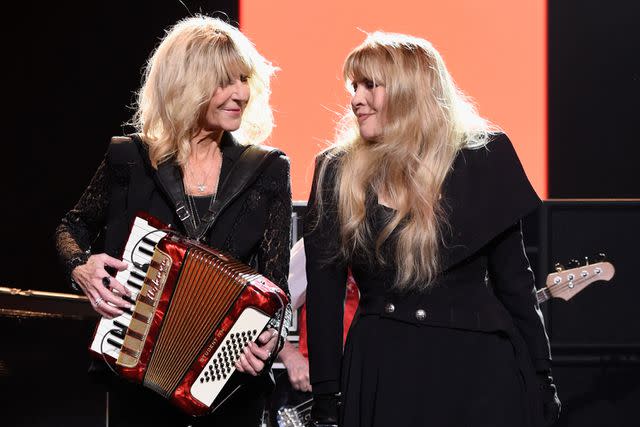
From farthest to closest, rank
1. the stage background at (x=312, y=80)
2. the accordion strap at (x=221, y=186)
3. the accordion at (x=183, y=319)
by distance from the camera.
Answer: the stage background at (x=312, y=80), the accordion strap at (x=221, y=186), the accordion at (x=183, y=319)

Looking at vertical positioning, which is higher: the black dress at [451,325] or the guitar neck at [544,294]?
the black dress at [451,325]

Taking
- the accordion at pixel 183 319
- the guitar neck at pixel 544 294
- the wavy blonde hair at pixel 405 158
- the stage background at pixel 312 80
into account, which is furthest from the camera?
the stage background at pixel 312 80

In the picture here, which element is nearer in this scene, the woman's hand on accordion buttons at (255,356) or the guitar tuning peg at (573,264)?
the woman's hand on accordion buttons at (255,356)

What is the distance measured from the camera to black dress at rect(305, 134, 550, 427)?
2467 mm

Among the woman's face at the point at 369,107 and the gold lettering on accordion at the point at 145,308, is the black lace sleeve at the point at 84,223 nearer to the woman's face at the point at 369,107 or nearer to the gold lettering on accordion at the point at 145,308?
the gold lettering on accordion at the point at 145,308

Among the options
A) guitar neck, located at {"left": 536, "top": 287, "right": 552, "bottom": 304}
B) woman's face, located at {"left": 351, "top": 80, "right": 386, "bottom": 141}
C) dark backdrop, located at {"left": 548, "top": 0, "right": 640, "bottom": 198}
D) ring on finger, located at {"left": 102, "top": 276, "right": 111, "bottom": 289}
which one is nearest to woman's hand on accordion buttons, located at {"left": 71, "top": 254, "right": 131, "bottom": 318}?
ring on finger, located at {"left": 102, "top": 276, "right": 111, "bottom": 289}

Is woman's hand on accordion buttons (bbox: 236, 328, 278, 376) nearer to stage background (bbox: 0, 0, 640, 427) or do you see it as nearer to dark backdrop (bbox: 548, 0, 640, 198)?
stage background (bbox: 0, 0, 640, 427)

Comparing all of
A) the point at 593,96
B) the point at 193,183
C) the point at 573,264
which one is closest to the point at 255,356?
the point at 193,183

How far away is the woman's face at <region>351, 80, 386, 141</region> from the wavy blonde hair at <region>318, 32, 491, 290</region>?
15mm

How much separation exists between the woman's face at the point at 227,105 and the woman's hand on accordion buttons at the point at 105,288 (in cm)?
48

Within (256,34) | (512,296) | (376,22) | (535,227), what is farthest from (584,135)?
(512,296)

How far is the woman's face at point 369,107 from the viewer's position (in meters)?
2.51

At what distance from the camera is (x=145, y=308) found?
264cm

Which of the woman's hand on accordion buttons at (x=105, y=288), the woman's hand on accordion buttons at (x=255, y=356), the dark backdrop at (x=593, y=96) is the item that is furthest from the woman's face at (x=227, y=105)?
the dark backdrop at (x=593, y=96)
